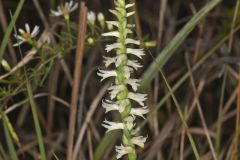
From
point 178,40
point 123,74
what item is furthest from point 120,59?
point 178,40

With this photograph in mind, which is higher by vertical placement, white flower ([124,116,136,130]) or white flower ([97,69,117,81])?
white flower ([97,69,117,81])

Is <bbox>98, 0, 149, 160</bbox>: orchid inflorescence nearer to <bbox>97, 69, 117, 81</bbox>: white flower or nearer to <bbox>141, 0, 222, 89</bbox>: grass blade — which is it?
<bbox>97, 69, 117, 81</bbox>: white flower

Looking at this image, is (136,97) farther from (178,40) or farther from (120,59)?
(178,40)

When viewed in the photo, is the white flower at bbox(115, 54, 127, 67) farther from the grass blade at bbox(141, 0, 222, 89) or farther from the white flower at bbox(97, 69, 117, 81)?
the grass blade at bbox(141, 0, 222, 89)

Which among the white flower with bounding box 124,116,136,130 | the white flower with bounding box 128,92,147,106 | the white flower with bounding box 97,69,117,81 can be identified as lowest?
the white flower with bounding box 124,116,136,130

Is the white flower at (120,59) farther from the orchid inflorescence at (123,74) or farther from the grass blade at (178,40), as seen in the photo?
the grass blade at (178,40)

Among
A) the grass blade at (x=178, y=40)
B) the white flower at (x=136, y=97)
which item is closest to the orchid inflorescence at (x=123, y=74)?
the white flower at (x=136, y=97)

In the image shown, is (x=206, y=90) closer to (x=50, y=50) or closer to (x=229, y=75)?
(x=229, y=75)

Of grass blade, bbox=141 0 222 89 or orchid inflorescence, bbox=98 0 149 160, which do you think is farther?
grass blade, bbox=141 0 222 89

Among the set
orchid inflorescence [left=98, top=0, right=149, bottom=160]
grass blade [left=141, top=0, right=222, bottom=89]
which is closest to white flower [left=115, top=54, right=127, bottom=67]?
orchid inflorescence [left=98, top=0, right=149, bottom=160]

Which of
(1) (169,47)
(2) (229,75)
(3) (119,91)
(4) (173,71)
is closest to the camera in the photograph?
(3) (119,91)

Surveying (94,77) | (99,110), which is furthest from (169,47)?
(94,77)
